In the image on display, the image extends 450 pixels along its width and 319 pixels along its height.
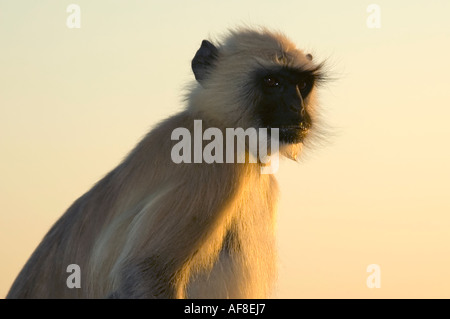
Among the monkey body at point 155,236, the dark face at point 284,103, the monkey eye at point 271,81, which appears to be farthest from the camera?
the monkey eye at point 271,81

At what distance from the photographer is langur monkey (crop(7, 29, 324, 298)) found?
440cm

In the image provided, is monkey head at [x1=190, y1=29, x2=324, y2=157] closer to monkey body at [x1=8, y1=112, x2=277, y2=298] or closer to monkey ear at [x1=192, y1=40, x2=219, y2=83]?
monkey ear at [x1=192, y1=40, x2=219, y2=83]

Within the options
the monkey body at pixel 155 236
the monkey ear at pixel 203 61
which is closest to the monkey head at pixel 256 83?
the monkey ear at pixel 203 61

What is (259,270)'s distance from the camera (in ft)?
16.4

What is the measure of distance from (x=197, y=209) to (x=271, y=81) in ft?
3.67

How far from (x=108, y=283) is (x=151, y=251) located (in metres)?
0.35

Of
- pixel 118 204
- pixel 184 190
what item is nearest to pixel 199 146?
pixel 184 190

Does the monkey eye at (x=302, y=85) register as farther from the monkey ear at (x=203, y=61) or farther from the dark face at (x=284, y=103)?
the monkey ear at (x=203, y=61)

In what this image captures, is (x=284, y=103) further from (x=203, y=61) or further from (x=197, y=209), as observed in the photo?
(x=197, y=209)

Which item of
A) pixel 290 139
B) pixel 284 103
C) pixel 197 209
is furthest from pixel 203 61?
pixel 197 209

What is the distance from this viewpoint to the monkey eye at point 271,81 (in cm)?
502

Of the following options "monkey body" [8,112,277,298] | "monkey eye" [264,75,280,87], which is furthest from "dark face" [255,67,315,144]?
"monkey body" [8,112,277,298]
